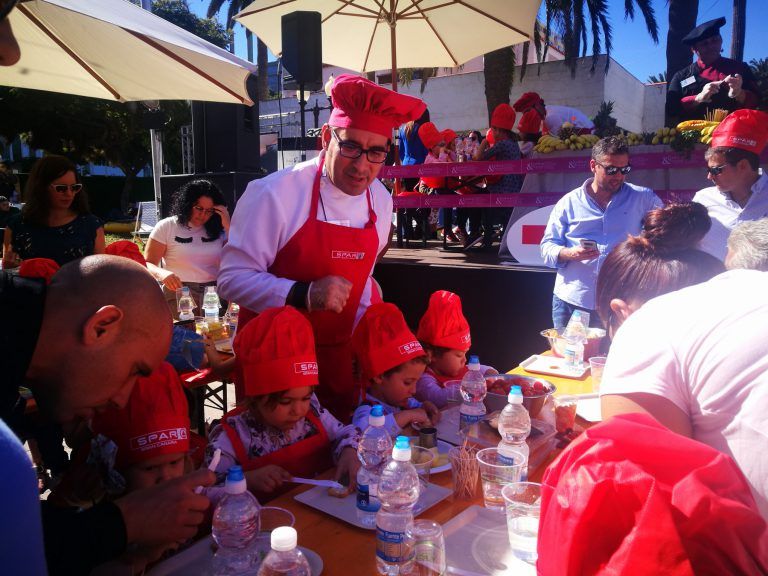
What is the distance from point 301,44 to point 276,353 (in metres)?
4.50

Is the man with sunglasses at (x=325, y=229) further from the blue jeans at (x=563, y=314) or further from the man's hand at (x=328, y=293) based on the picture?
the blue jeans at (x=563, y=314)

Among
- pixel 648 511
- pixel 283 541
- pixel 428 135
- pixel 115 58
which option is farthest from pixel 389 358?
pixel 428 135

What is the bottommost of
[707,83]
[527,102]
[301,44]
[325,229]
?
[325,229]

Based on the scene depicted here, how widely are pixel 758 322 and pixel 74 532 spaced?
4.92ft

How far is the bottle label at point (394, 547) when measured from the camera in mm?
1321

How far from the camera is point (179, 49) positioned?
14.4 ft

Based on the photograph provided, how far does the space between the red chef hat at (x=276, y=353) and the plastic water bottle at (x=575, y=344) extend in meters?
1.67

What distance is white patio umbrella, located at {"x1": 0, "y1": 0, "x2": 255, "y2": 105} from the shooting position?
414 cm

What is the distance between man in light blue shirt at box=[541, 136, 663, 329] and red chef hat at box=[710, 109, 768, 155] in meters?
0.58

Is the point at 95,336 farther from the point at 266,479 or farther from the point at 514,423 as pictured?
the point at 514,423

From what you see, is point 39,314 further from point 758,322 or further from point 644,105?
point 644,105

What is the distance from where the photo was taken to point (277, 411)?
6.81ft

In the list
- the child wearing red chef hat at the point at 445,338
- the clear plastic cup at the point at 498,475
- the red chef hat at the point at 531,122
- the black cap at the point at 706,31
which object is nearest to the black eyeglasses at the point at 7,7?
the clear plastic cup at the point at 498,475

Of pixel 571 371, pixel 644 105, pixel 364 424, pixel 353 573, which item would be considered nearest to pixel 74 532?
pixel 353 573
